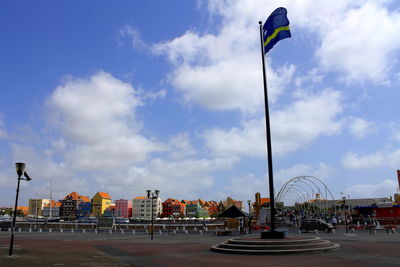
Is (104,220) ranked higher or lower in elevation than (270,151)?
lower

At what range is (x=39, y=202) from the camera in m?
173

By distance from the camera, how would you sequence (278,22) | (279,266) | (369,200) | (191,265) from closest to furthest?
(279,266) → (191,265) → (278,22) → (369,200)

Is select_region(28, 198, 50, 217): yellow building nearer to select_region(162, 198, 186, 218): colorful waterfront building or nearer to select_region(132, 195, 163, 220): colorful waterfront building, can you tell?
select_region(132, 195, 163, 220): colorful waterfront building

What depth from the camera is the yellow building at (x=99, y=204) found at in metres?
156

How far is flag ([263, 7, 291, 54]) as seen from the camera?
66.3ft

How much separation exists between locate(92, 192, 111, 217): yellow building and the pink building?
5.82 meters

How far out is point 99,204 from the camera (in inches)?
Result: 6191

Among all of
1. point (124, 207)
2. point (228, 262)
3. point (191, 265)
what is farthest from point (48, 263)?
point (124, 207)

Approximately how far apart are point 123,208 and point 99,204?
1219 centimetres

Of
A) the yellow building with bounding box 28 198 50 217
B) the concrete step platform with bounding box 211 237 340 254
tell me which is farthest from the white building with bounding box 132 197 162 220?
the concrete step platform with bounding box 211 237 340 254

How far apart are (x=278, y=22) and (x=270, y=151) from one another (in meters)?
8.11

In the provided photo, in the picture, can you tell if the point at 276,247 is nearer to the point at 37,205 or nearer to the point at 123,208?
the point at 123,208

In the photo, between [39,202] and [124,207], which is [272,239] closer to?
[124,207]

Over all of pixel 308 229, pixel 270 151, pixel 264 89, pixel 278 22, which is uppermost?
pixel 278 22
